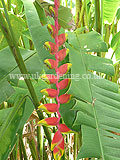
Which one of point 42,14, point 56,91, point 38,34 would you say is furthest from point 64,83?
point 42,14

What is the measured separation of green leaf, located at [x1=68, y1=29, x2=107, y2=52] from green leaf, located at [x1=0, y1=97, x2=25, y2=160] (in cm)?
18

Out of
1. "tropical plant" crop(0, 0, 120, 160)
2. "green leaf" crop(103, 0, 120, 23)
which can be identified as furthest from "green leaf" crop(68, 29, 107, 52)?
"green leaf" crop(103, 0, 120, 23)

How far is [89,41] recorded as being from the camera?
1.49 ft

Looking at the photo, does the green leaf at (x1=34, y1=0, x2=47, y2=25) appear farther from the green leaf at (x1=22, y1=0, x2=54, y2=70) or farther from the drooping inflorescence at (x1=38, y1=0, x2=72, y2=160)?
the drooping inflorescence at (x1=38, y1=0, x2=72, y2=160)

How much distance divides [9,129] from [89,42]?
247 millimetres

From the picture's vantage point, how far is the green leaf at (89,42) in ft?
1.43

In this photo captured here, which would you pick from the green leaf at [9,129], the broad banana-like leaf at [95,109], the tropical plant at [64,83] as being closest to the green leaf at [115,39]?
the tropical plant at [64,83]

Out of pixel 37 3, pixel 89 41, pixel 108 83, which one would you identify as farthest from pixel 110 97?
pixel 37 3

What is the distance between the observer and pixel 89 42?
45cm

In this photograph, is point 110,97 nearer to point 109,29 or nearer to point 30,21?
point 30,21

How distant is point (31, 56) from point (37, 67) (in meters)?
0.05

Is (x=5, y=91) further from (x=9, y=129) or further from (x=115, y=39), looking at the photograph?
(x=115, y=39)

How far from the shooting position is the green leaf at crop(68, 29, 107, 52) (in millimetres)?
437

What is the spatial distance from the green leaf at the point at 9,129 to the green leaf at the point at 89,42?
0.59 feet
